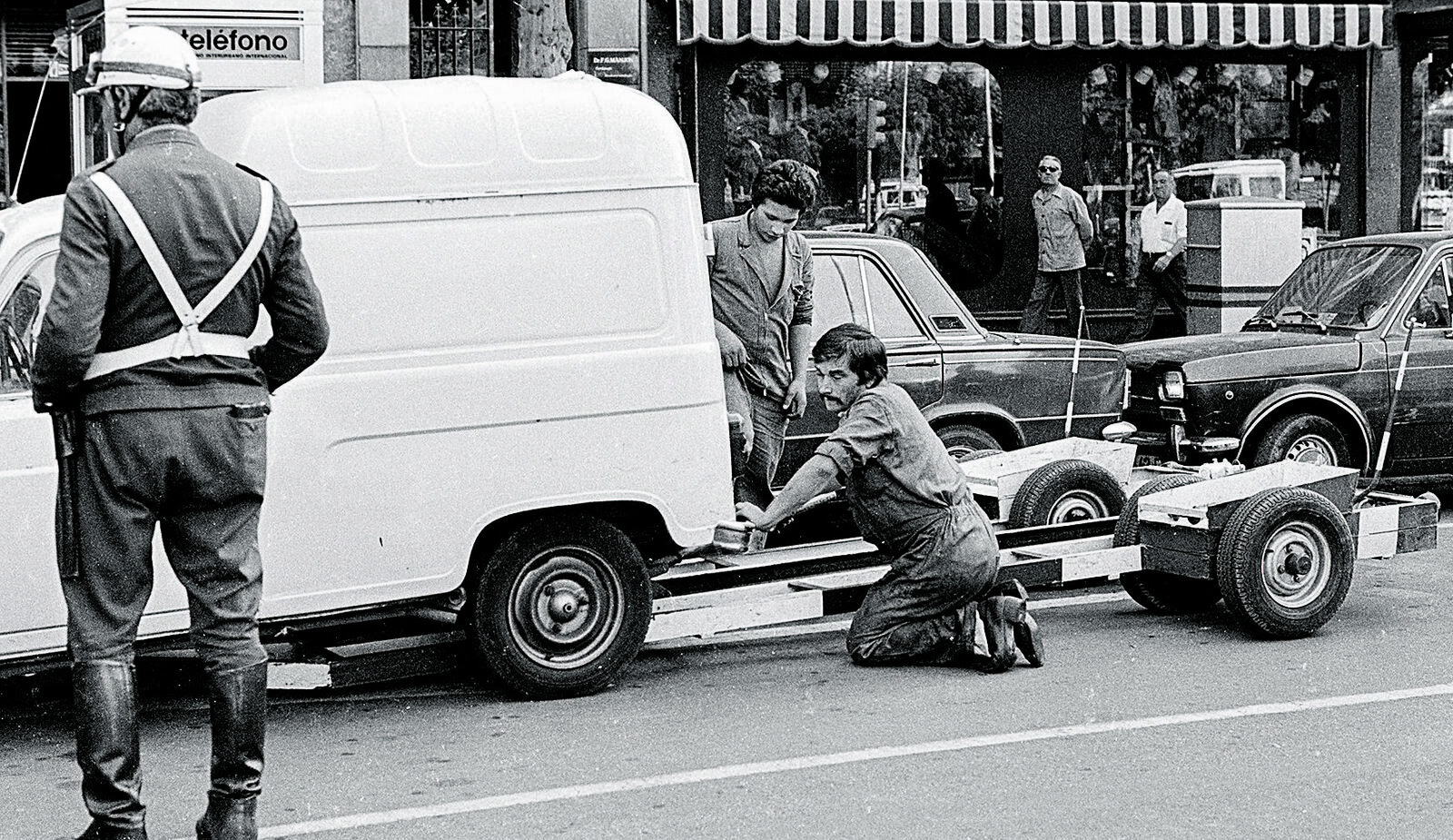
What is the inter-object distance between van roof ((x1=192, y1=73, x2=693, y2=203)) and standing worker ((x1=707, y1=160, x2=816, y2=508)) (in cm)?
125

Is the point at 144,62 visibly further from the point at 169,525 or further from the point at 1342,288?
the point at 1342,288

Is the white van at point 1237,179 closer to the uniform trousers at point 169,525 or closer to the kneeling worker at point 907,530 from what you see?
the kneeling worker at point 907,530

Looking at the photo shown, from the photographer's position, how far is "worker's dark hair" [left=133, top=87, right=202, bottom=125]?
471cm

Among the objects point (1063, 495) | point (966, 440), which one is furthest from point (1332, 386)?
point (1063, 495)

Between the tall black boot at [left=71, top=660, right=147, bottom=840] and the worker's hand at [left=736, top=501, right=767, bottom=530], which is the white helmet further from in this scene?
the worker's hand at [left=736, top=501, right=767, bottom=530]

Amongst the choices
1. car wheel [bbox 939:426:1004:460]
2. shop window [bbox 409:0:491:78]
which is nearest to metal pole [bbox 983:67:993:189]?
shop window [bbox 409:0:491:78]

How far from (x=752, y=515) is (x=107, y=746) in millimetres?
2989

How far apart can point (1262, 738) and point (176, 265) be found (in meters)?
3.65

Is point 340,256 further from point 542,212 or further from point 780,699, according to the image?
point 780,699

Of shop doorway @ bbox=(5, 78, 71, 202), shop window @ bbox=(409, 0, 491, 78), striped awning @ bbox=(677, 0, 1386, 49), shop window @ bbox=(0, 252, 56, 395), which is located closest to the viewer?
shop window @ bbox=(0, 252, 56, 395)

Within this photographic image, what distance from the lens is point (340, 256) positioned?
633cm

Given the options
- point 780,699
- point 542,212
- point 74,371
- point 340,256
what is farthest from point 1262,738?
point 74,371

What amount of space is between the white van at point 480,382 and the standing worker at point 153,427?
1477 mm

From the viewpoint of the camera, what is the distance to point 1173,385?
11.0 m
